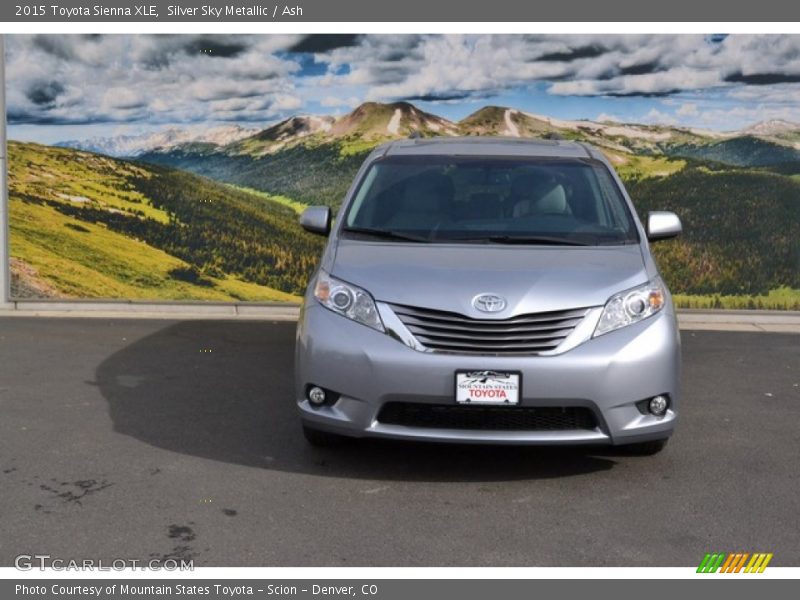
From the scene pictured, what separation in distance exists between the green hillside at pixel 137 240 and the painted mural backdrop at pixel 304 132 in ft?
0.06

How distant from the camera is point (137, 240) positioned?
11062 mm

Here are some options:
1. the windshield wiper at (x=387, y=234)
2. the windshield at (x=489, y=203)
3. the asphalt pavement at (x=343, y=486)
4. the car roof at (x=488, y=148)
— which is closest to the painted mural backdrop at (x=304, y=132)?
the asphalt pavement at (x=343, y=486)

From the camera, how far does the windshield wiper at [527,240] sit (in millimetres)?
5867

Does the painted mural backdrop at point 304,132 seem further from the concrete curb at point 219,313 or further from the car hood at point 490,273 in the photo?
the car hood at point 490,273

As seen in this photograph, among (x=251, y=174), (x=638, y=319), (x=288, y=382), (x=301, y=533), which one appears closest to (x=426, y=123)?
(x=251, y=174)

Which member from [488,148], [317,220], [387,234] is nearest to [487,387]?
[387,234]

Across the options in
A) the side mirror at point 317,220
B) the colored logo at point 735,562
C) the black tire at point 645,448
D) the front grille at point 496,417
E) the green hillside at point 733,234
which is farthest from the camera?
the green hillside at point 733,234

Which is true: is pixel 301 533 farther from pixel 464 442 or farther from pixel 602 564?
pixel 602 564

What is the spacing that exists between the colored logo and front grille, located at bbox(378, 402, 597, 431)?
95 cm

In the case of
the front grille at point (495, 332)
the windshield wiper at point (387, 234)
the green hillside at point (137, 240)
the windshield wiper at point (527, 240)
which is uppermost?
the windshield wiper at point (527, 240)

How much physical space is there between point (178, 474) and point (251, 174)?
242 inches

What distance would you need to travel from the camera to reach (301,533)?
4676 millimetres

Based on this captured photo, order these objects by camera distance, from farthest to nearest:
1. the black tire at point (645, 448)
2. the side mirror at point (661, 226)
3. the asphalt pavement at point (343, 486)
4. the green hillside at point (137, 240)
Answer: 1. the green hillside at point (137, 240)
2. the side mirror at point (661, 226)
3. the black tire at point (645, 448)
4. the asphalt pavement at point (343, 486)

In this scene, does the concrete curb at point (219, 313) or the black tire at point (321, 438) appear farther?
the concrete curb at point (219, 313)
